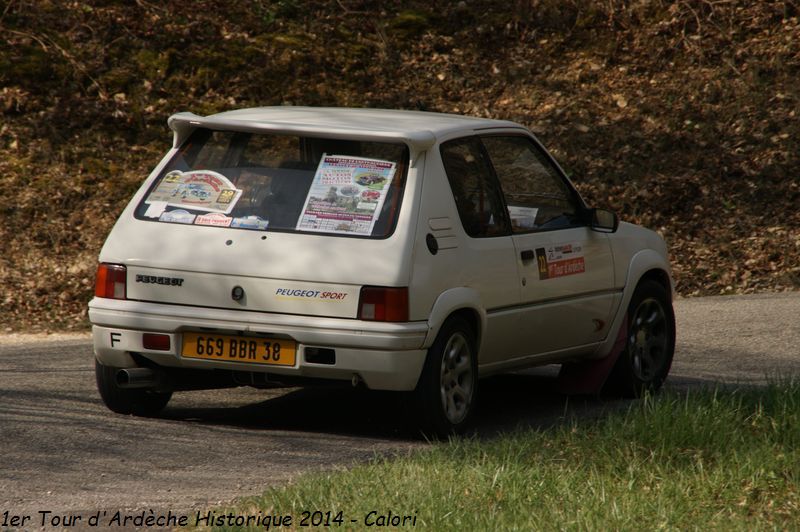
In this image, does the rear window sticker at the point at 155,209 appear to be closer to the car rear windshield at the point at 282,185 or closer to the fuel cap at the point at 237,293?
the car rear windshield at the point at 282,185

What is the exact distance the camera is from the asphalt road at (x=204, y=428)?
20.7 feet

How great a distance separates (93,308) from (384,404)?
6.83ft

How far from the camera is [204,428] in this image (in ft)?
25.8

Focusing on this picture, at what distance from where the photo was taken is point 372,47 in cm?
2108

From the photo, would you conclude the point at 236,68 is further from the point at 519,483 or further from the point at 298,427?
the point at 519,483

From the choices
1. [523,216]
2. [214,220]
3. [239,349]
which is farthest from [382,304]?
[523,216]

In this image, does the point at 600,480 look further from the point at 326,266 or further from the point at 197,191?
the point at 197,191

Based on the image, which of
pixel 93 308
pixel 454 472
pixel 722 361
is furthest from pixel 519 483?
pixel 722 361

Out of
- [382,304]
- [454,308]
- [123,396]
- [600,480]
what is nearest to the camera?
[600,480]

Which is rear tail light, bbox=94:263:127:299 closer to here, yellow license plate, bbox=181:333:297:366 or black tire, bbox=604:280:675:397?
yellow license plate, bbox=181:333:297:366

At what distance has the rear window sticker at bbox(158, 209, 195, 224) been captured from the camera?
7.69 meters

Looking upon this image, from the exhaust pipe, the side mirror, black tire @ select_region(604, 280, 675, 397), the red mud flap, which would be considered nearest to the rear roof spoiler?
the exhaust pipe

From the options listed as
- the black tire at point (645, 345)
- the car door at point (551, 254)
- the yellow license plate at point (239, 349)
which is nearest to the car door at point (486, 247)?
the car door at point (551, 254)

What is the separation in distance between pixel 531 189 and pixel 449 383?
1.51 meters
